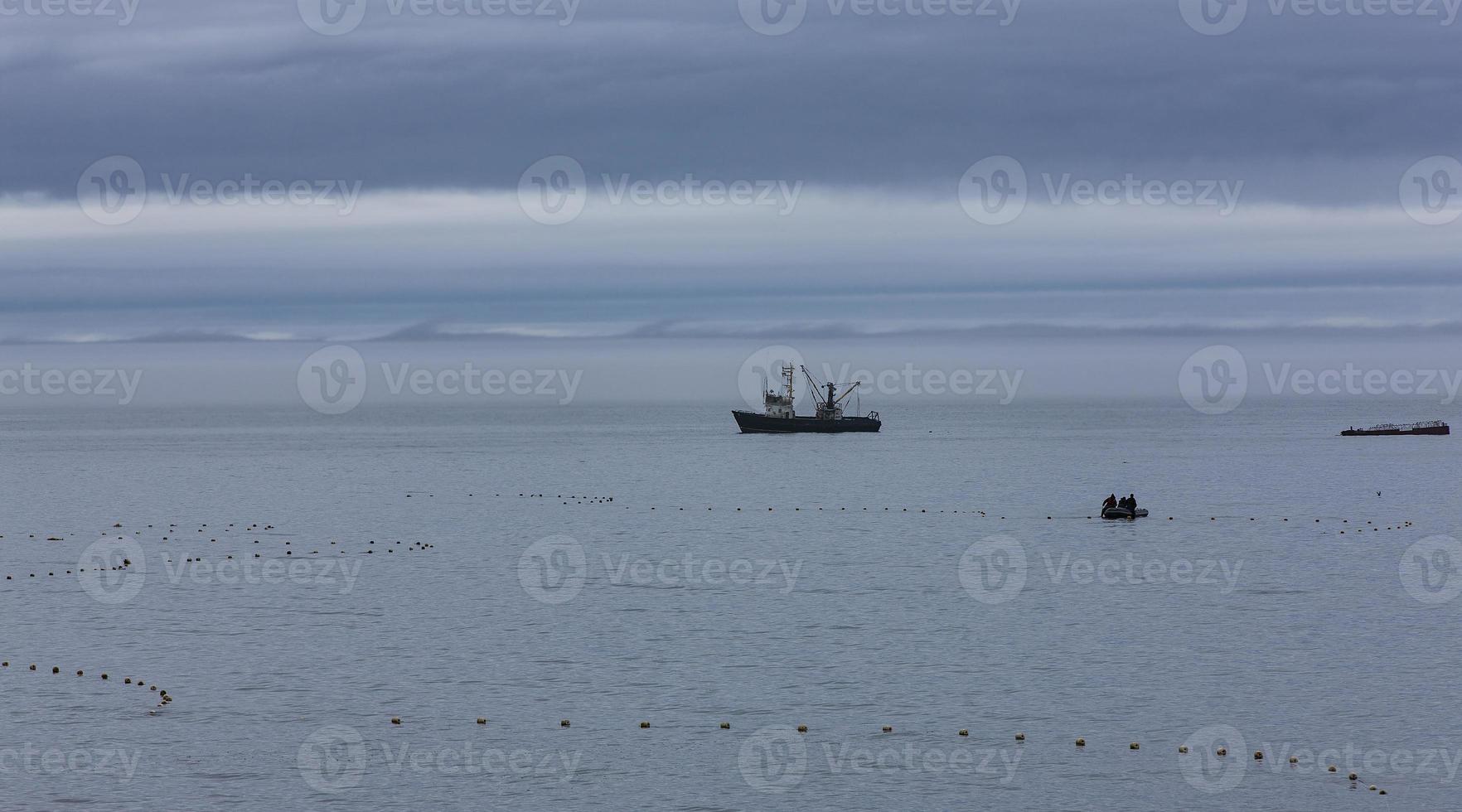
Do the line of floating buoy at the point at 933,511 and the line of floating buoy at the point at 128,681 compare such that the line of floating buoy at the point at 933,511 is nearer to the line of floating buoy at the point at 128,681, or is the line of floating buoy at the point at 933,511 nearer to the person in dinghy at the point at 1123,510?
the person in dinghy at the point at 1123,510

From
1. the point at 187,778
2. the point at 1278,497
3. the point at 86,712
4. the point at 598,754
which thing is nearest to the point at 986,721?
the point at 598,754

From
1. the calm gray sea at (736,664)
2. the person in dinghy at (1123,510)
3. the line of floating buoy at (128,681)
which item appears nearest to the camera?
the calm gray sea at (736,664)

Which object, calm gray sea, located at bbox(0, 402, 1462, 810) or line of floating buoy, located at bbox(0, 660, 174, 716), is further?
line of floating buoy, located at bbox(0, 660, 174, 716)

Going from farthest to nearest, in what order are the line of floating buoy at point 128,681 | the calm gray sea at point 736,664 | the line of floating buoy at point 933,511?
1. the line of floating buoy at point 933,511
2. the line of floating buoy at point 128,681
3. the calm gray sea at point 736,664

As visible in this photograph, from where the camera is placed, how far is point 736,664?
2037 inches

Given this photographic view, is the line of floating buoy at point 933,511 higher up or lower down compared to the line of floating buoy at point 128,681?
higher up

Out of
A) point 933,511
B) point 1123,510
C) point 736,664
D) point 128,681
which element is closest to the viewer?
point 128,681

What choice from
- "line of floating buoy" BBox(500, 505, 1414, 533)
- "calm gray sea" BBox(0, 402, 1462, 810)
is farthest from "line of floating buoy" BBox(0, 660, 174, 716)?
"line of floating buoy" BBox(500, 505, 1414, 533)

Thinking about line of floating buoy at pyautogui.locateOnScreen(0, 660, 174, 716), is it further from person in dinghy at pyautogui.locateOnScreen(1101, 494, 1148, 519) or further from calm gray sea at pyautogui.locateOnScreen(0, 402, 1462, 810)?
person in dinghy at pyautogui.locateOnScreen(1101, 494, 1148, 519)

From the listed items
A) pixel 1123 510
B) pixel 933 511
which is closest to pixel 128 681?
pixel 1123 510

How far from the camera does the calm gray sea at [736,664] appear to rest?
37438mm

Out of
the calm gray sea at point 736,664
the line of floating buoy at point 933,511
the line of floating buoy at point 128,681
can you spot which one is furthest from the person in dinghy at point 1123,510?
the line of floating buoy at point 128,681

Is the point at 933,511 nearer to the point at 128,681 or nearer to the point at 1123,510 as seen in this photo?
the point at 1123,510

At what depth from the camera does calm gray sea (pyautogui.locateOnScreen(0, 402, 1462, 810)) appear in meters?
37.4
